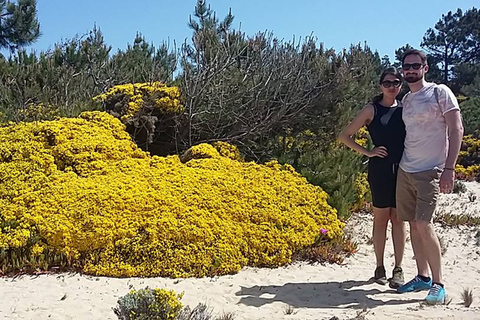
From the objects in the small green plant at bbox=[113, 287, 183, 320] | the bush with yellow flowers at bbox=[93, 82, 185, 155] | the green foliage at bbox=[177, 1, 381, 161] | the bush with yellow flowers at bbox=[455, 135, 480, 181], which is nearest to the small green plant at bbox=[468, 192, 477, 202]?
the green foliage at bbox=[177, 1, 381, 161]

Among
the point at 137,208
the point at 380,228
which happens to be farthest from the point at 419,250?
the point at 137,208

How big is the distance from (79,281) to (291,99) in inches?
207

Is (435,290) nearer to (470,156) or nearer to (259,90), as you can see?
(259,90)

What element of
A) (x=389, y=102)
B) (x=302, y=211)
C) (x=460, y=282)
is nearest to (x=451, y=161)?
(x=389, y=102)

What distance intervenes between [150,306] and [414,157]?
2690 millimetres

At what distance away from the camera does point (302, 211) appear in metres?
6.77

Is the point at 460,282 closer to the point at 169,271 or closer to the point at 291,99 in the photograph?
the point at 169,271

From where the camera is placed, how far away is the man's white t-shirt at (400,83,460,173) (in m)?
4.45

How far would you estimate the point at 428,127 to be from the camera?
14.8ft

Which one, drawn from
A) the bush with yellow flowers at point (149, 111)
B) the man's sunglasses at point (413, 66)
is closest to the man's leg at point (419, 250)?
the man's sunglasses at point (413, 66)

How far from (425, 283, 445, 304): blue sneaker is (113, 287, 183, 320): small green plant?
91.9 inches

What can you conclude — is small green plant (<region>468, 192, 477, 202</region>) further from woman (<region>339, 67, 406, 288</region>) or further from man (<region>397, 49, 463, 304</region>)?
man (<region>397, 49, 463, 304</region>)

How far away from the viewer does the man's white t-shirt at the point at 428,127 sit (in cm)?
445

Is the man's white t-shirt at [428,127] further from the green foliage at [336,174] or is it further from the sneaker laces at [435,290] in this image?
the green foliage at [336,174]
